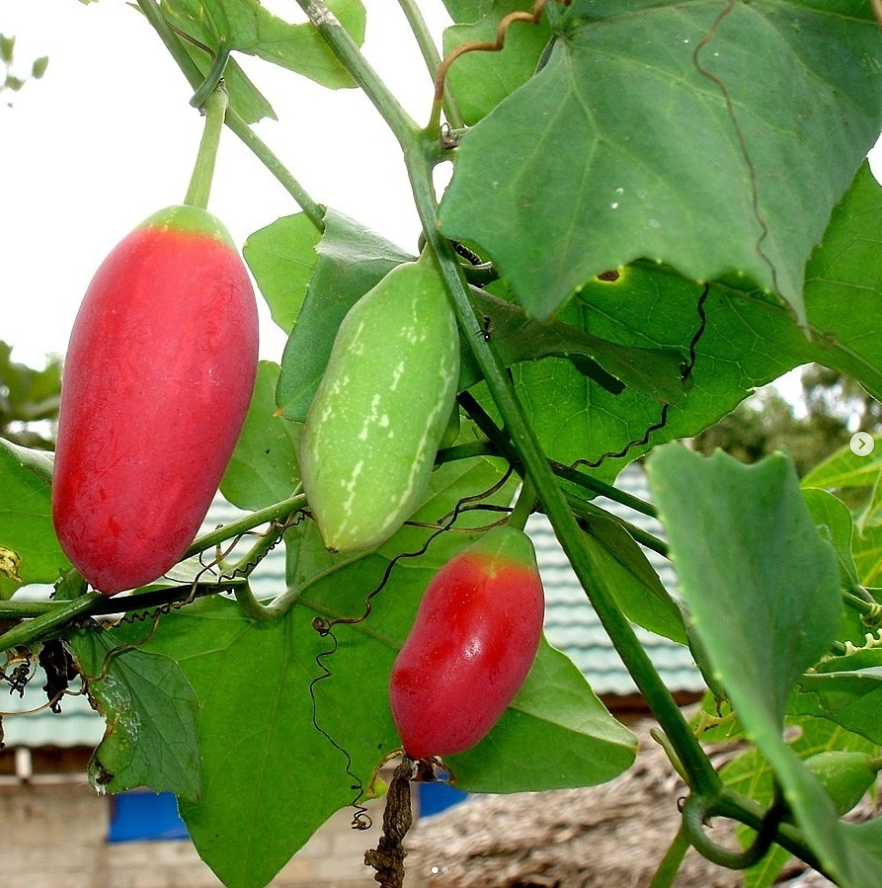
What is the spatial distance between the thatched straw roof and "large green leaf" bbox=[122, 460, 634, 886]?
390mm

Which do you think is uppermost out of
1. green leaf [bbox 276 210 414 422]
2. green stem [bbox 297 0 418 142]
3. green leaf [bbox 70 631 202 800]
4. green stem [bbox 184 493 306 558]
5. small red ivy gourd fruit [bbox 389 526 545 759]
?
green stem [bbox 297 0 418 142]

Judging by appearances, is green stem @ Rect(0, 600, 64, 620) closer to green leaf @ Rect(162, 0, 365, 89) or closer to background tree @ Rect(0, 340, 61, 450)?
green leaf @ Rect(162, 0, 365, 89)

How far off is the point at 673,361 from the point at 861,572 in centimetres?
61

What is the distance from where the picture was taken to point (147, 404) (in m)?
0.43

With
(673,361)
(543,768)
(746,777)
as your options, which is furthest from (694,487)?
(746,777)

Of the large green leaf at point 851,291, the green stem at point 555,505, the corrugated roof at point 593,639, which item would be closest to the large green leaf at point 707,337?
the large green leaf at point 851,291

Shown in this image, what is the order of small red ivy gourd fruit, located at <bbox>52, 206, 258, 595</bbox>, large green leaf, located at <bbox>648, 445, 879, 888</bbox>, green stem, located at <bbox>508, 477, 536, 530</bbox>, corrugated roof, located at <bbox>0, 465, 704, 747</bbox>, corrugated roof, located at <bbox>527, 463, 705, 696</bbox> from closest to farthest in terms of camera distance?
large green leaf, located at <bbox>648, 445, 879, 888</bbox>
small red ivy gourd fruit, located at <bbox>52, 206, 258, 595</bbox>
green stem, located at <bbox>508, 477, 536, 530</bbox>
corrugated roof, located at <bbox>0, 465, 704, 747</bbox>
corrugated roof, located at <bbox>527, 463, 705, 696</bbox>

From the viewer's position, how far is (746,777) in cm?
105

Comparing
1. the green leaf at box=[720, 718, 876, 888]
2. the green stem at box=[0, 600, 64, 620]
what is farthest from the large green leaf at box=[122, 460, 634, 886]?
the green leaf at box=[720, 718, 876, 888]

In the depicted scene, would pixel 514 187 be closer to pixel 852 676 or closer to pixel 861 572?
pixel 852 676

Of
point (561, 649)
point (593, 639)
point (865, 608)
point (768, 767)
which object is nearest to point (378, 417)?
point (865, 608)

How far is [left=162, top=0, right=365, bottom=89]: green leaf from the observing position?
1.90 ft

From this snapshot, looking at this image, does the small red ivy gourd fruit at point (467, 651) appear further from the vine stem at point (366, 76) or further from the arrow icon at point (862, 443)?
the arrow icon at point (862, 443)

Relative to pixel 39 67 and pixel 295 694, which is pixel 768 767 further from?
pixel 39 67
